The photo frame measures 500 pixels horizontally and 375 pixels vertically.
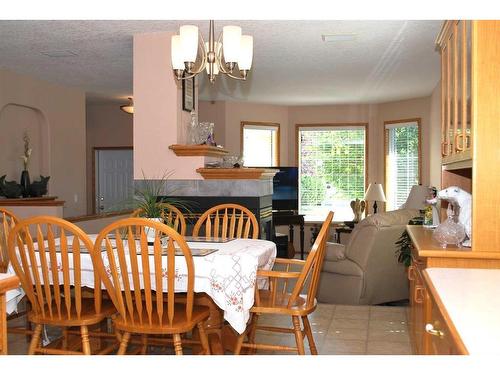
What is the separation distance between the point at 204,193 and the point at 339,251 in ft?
4.35

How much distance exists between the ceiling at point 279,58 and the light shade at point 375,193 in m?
1.36

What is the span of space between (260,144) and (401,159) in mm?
2299

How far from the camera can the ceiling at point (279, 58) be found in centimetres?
515

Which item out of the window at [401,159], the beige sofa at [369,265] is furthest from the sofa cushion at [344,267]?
the window at [401,159]

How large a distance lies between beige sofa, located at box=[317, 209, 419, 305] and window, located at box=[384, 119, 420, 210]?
4214mm

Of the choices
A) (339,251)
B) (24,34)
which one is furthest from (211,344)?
(24,34)

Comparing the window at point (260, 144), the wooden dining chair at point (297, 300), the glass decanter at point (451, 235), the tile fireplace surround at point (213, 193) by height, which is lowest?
the wooden dining chair at point (297, 300)

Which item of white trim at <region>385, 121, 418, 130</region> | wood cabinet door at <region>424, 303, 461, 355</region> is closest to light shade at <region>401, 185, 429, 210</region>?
white trim at <region>385, 121, 418, 130</region>

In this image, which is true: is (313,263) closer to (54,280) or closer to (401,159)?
(54,280)

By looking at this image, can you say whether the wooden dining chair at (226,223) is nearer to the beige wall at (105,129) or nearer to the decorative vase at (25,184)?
the decorative vase at (25,184)

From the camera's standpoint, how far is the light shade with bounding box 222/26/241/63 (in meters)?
3.76

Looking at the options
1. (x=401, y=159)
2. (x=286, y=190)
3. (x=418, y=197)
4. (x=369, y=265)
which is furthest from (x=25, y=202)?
(x=401, y=159)

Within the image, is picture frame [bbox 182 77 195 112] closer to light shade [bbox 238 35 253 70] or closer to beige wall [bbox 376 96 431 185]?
light shade [bbox 238 35 253 70]
